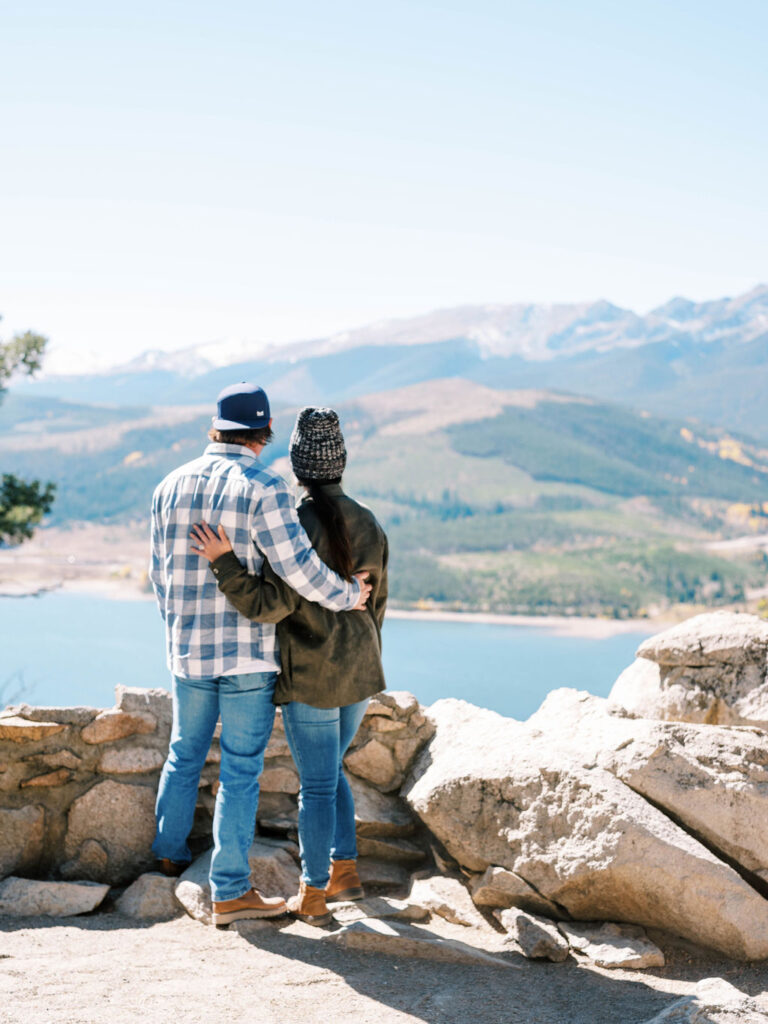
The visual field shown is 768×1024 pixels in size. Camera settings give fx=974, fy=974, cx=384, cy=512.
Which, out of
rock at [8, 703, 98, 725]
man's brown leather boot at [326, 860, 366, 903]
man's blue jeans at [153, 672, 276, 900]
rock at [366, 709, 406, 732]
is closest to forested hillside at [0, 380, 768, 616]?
rock at [366, 709, 406, 732]

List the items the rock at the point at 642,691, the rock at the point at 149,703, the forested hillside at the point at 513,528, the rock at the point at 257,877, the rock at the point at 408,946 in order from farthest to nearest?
the forested hillside at the point at 513,528, the rock at the point at 642,691, the rock at the point at 149,703, the rock at the point at 257,877, the rock at the point at 408,946

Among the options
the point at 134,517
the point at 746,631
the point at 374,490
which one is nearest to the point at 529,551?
the point at 374,490

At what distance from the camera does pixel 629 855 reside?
398 centimetres

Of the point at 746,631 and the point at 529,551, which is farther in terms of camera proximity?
the point at 529,551

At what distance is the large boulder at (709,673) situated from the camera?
16.6 ft

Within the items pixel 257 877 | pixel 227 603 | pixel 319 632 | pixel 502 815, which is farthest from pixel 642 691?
pixel 227 603

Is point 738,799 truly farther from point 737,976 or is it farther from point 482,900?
point 482,900

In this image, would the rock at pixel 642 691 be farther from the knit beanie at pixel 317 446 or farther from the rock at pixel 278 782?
the knit beanie at pixel 317 446

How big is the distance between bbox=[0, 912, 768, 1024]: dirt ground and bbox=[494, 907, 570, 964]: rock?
0.04m

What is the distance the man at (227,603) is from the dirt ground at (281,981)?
0.86 ft

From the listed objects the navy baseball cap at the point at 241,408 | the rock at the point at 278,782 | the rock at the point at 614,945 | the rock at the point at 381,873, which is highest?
the navy baseball cap at the point at 241,408

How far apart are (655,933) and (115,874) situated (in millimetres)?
2470

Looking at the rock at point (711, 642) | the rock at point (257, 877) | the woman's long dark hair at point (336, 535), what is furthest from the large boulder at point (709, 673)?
the woman's long dark hair at point (336, 535)

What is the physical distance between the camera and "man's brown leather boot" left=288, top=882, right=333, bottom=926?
395cm
